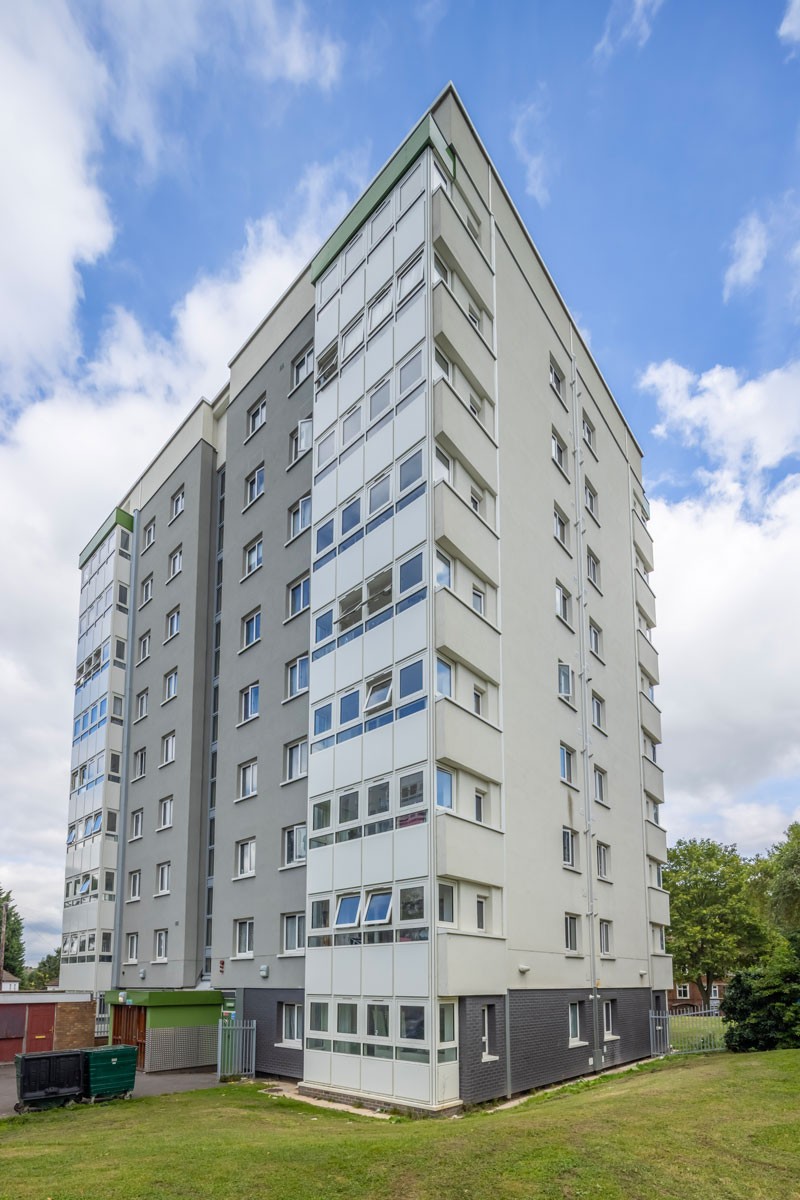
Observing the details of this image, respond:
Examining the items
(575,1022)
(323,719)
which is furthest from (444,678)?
(575,1022)

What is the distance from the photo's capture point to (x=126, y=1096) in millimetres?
20922

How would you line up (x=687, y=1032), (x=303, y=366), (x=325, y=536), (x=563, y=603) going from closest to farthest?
(x=325, y=536), (x=563, y=603), (x=303, y=366), (x=687, y=1032)

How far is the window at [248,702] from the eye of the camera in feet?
93.0

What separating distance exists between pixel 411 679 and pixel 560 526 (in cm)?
1081

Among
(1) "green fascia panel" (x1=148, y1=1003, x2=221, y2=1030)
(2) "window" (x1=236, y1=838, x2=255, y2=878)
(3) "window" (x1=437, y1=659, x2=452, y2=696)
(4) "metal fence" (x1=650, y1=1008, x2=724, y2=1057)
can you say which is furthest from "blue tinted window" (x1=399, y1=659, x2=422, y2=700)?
(4) "metal fence" (x1=650, y1=1008, x2=724, y2=1057)

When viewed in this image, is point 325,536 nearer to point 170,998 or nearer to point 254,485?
point 254,485

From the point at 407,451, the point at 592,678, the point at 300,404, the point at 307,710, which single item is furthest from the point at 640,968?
the point at 300,404

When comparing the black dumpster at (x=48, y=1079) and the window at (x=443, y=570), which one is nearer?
the black dumpster at (x=48, y=1079)

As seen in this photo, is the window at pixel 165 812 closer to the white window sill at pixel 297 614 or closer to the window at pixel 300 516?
the white window sill at pixel 297 614

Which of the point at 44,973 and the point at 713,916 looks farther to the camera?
the point at 44,973

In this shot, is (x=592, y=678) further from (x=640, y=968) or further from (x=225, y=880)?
(x=225, y=880)

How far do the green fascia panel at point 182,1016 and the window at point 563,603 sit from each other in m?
15.3

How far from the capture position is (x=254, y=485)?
102 ft

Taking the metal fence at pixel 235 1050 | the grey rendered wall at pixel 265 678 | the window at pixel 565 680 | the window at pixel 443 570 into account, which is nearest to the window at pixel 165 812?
the grey rendered wall at pixel 265 678
